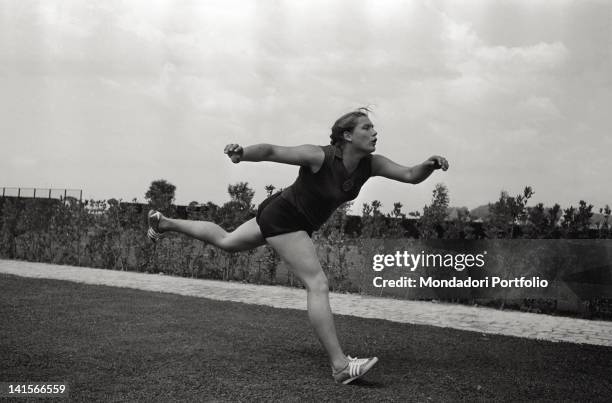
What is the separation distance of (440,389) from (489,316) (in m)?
4.80

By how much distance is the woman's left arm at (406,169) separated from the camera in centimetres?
461

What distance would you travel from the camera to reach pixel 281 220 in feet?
15.3

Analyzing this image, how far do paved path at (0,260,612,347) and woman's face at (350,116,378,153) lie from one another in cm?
370

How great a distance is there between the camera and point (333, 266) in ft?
37.2

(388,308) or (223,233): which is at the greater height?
(223,233)

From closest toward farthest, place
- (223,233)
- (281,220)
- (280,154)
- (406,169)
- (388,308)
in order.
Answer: (280,154) → (281,220) → (406,169) → (223,233) → (388,308)

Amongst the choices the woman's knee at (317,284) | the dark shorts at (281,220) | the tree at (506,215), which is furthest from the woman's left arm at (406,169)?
the tree at (506,215)

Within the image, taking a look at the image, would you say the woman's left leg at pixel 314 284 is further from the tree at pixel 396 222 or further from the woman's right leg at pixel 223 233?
the tree at pixel 396 222

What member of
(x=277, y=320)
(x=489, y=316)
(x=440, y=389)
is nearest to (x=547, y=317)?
(x=489, y=316)

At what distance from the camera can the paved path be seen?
7.70 meters

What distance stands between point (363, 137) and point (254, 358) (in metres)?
2.01

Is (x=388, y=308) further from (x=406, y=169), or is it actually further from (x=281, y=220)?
(x=281, y=220)

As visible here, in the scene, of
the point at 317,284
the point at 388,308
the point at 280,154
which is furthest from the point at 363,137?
the point at 388,308

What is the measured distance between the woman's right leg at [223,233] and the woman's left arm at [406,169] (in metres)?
1.12
